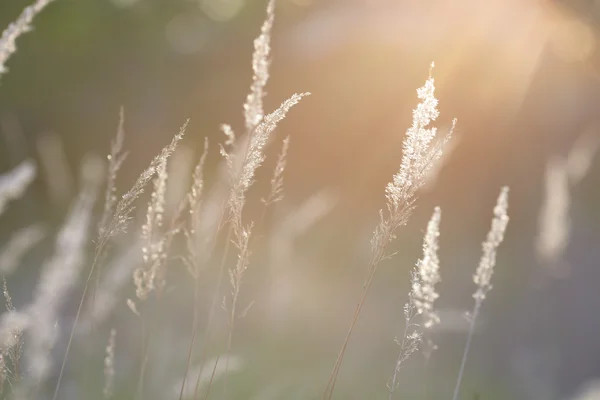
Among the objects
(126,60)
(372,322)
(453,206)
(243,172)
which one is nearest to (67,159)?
(126,60)

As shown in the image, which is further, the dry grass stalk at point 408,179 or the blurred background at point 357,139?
the blurred background at point 357,139

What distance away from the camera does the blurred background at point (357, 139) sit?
13.2ft

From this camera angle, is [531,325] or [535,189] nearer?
[531,325]

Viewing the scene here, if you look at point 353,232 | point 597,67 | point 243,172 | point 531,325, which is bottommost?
point 243,172

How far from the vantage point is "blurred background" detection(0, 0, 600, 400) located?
4016mm

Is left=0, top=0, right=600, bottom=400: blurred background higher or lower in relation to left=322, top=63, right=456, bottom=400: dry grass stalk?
higher

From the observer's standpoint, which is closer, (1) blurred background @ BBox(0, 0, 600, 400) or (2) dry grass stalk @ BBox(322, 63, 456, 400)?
(2) dry grass stalk @ BBox(322, 63, 456, 400)

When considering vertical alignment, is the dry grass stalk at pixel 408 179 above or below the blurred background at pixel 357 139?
below

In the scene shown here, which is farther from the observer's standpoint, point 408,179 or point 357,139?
point 357,139

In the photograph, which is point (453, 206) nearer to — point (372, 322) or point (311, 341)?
point (372, 322)

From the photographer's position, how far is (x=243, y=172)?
4.05 feet

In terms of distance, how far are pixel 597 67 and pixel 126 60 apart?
406 centimetres

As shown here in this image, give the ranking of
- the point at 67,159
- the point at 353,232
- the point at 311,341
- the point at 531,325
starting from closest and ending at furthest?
the point at 311,341 < the point at 531,325 < the point at 353,232 < the point at 67,159

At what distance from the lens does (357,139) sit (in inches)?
193
